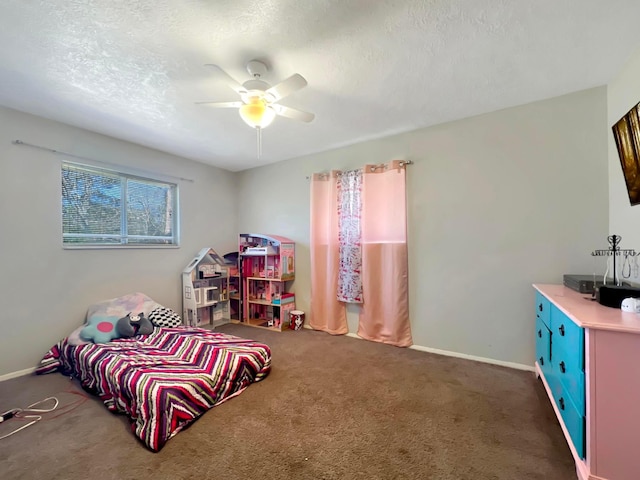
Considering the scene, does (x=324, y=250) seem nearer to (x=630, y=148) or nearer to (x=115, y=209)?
(x=115, y=209)

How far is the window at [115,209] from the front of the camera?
9.14 feet

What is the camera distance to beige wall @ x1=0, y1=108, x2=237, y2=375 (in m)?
2.37

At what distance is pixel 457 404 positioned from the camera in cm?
192

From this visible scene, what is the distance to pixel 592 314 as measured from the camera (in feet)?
4.30

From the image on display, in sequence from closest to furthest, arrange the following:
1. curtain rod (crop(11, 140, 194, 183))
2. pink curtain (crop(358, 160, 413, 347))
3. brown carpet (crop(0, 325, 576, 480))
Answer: brown carpet (crop(0, 325, 576, 480))
curtain rod (crop(11, 140, 194, 183))
pink curtain (crop(358, 160, 413, 347))

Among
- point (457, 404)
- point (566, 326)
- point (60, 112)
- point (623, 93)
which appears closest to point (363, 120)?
point (623, 93)

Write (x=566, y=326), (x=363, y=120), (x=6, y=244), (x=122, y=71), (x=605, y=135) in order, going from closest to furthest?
(x=566, y=326) < (x=122, y=71) < (x=605, y=135) < (x=6, y=244) < (x=363, y=120)

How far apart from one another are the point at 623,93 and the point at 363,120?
1867mm

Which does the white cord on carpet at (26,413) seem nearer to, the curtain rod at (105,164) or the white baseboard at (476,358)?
the curtain rod at (105,164)

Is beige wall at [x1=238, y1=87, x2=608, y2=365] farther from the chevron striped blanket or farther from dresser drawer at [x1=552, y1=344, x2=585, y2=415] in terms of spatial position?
Result: the chevron striped blanket

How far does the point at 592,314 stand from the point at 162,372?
2.53 m

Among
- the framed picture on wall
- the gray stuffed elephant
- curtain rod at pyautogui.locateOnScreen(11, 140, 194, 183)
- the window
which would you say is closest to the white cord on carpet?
the gray stuffed elephant

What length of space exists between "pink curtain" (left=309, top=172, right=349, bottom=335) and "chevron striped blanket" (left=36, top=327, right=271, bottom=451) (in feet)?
4.15

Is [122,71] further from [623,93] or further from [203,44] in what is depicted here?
[623,93]
